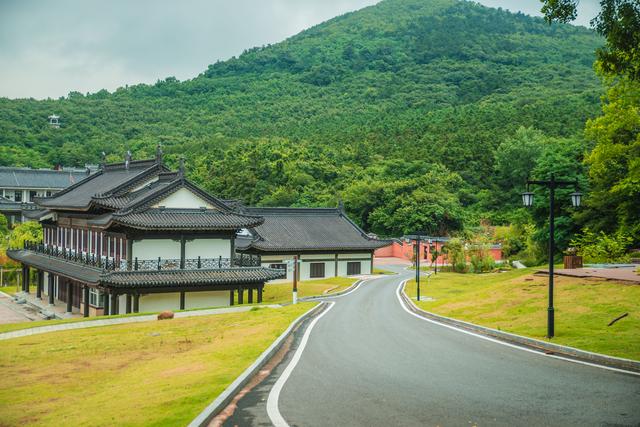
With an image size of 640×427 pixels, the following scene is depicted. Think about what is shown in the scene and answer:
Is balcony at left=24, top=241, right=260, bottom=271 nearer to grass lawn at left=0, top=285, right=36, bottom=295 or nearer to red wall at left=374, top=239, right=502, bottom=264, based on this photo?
grass lawn at left=0, top=285, right=36, bottom=295

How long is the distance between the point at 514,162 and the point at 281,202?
33189 millimetres

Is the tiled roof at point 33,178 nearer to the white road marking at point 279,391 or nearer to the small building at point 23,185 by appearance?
the small building at point 23,185

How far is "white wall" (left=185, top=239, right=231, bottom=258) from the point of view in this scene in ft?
109

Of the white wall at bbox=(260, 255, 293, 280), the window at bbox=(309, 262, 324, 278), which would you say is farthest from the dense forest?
the white wall at bbox=(260, 255, 293, 280)

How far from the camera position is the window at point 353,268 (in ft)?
176

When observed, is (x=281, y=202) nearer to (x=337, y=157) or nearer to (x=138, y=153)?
(x=337, y=157)

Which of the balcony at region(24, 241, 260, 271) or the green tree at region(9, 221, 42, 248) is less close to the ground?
the green tree at region(9, 221, 42, 248)

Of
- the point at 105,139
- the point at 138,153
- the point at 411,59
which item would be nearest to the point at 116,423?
the point at 138,153

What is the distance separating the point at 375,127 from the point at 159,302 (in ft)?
276

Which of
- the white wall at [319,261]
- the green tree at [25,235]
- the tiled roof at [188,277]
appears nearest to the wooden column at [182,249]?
the tiled roof at [188,277]

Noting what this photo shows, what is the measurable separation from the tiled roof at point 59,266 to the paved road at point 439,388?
18436mm

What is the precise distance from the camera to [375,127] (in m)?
111

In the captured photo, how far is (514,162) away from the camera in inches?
3103

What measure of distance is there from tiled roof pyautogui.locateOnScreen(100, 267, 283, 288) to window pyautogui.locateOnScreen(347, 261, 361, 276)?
63.1ft
